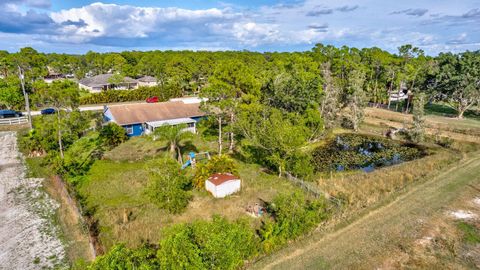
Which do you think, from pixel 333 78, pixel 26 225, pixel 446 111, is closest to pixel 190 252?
pixel 26 225

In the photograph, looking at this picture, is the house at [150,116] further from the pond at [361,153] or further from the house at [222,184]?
the pond at [361,153]

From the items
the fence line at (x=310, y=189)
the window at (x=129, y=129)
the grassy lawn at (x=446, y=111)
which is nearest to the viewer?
the fence line at (x=310, y=189)

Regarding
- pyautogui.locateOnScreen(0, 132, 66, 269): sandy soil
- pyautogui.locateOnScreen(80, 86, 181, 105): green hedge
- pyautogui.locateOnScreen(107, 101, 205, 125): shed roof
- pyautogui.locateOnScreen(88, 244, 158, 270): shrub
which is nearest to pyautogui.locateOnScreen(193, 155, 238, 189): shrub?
pyautogui.locateOnScreen(0, 132, 66, 269): sandy soil

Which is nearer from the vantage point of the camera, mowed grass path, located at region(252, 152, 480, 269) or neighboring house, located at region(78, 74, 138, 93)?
mowed grass path, located at region(252, 152, 480, 269)

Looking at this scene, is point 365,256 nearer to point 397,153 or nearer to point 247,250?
point 247,250

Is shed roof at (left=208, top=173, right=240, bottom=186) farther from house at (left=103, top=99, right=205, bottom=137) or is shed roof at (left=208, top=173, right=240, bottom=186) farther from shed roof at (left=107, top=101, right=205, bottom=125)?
shed roof at (left=107, top=101, right=205, bottom=125)

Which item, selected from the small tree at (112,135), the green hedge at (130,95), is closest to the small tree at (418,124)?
the small tree at (112,135)
